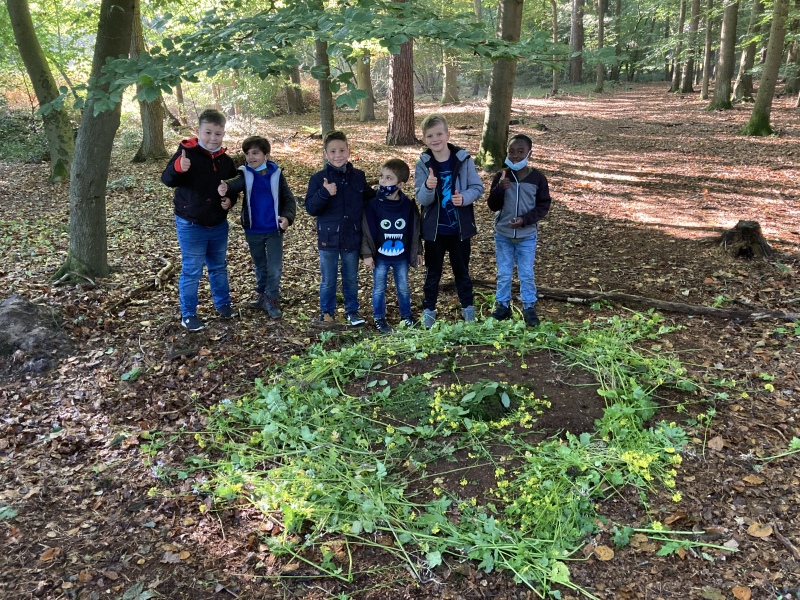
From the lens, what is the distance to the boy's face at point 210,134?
15.1 feet

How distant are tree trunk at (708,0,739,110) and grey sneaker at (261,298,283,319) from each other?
53.7 ft

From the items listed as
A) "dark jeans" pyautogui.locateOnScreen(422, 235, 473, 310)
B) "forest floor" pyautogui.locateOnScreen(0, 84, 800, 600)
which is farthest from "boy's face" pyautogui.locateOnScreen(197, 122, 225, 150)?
"dark jeans" pyautogui.locateOnScreen(422, 235, 473, 310)

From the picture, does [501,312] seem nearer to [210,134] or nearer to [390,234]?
[390,234]

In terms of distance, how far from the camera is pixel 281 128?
16.8 meters

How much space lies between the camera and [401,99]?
12.6 m

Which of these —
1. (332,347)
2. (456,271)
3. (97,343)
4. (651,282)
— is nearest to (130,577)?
(332,347)

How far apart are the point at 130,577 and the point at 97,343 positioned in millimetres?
2815

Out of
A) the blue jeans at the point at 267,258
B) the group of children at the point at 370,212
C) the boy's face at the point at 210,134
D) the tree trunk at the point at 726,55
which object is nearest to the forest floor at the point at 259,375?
the blue jeans at the point at 267,258

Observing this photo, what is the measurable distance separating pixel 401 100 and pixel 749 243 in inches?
336

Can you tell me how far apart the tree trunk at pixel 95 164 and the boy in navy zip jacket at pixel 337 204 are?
2.15 m

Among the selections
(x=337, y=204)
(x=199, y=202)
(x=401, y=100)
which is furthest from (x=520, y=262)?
(x=401, y=100)

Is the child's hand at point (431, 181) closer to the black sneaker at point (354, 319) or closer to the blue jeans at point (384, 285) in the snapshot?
the blue jeans at point (384, 285)

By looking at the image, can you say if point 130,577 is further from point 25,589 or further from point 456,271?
point 456,271

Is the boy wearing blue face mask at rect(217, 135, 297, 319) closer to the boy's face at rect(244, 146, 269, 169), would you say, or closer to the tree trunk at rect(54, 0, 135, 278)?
the boy's face at rect(244, 146, 269, 169)
